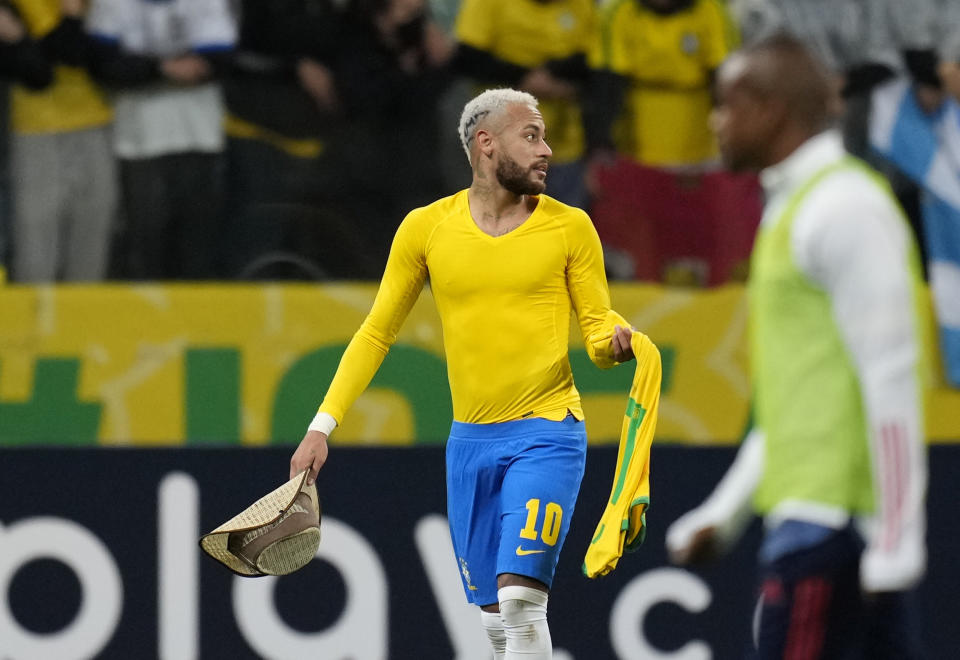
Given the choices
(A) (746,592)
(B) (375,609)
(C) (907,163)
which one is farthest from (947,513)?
(B) (375,609)

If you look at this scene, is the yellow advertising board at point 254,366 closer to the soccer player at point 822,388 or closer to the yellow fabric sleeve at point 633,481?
the yellow fabric sleeve at point 633,481

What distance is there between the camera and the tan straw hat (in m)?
4.68

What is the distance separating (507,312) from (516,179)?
1.36 ft

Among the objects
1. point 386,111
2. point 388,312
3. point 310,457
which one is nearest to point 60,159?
point 386,111

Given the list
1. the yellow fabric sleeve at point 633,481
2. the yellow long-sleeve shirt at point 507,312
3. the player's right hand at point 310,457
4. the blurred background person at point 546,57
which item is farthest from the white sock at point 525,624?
the blurred background person at point 546,57

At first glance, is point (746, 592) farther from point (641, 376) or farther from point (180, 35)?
point (180, 35)

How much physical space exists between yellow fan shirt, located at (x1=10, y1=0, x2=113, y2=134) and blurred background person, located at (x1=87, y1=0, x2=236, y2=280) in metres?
0.08

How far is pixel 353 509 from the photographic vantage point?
6723mm

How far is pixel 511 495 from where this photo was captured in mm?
4941

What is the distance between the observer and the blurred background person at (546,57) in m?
7.20

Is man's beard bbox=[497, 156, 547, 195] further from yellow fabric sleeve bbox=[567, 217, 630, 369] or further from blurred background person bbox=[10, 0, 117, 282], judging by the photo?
blurred background person bbox=[10, 0, 117, 282]

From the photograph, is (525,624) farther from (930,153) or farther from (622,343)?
(930,153)

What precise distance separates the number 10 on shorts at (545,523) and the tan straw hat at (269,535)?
64 centimetres

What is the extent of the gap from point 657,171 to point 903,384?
4.56 metres
